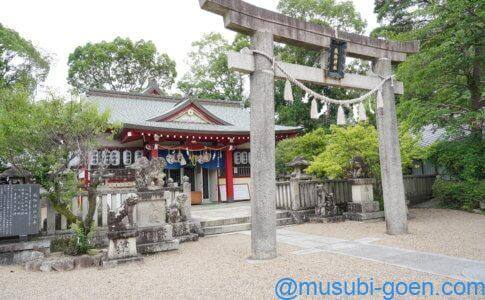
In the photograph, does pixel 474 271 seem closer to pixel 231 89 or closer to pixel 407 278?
pixel 407 278

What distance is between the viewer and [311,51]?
25.7 m

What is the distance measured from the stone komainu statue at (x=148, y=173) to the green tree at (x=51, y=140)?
1.04 m

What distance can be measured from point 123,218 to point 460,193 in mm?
11687

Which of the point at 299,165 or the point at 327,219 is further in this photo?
the point at 299,165

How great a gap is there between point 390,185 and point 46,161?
8051 millimetres

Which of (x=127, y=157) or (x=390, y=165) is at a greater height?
(x=127, y=157)

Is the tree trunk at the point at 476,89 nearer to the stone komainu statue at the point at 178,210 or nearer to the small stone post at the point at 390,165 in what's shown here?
the small stone post at the point at 390,165

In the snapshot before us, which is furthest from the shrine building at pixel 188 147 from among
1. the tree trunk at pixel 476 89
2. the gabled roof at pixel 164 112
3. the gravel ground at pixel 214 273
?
the gravel ground at pixel 214 273

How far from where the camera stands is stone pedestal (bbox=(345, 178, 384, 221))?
1038cm

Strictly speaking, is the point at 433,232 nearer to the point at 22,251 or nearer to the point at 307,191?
the point at 307,191

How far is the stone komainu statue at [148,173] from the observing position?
7.50 metres

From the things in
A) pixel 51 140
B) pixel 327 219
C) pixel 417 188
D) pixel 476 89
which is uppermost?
pixel 476 89

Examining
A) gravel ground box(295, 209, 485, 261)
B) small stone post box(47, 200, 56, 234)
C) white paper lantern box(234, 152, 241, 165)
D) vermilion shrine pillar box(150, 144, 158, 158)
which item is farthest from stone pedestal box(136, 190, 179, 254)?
white paper lantern box(234, 152, 241, 165)

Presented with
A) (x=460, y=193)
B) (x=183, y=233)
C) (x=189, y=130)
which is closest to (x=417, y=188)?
(x=460, y=193)
